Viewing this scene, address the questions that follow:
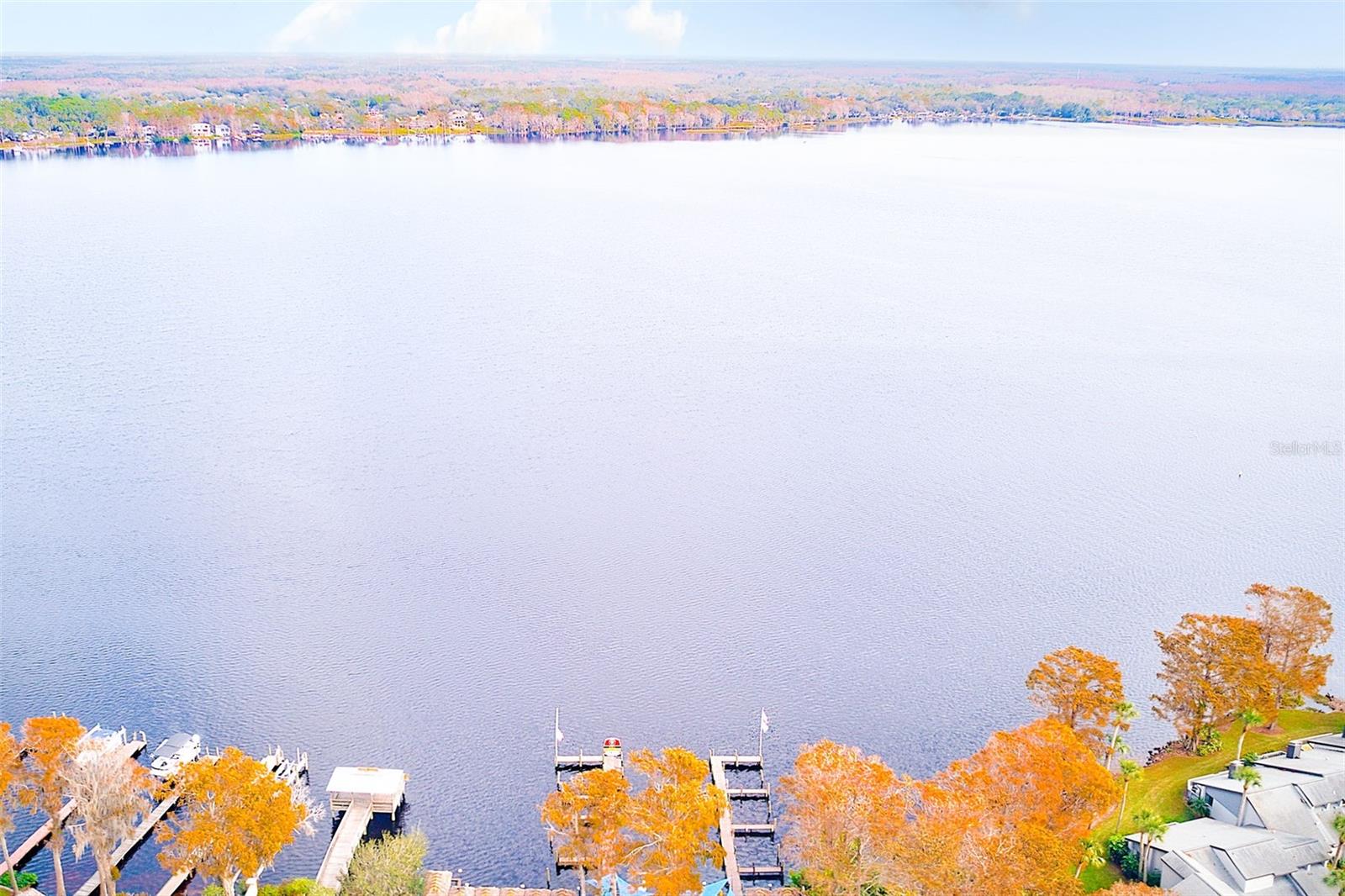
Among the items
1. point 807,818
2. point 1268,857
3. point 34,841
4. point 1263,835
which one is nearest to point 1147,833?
point 1268,857

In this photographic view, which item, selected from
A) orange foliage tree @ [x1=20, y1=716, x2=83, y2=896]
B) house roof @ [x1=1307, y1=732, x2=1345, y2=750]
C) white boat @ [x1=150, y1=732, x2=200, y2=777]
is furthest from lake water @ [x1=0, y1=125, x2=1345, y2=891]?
house roof @ [x1=1307, y1=732, x2=1345, y2=750]

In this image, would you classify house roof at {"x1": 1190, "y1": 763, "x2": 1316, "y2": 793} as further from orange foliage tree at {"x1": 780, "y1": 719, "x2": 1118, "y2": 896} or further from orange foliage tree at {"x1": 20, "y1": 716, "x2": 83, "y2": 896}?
orange foliage tree at {"x1": 20, "y1": 716, "x2": 83, "y2": 896}

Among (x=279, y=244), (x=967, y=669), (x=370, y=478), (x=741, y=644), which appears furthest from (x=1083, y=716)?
(x=279, y=244)

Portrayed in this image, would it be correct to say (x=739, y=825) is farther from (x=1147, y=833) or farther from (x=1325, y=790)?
(x=1325, y=790)

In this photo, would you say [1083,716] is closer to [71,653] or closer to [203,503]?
[71,653]

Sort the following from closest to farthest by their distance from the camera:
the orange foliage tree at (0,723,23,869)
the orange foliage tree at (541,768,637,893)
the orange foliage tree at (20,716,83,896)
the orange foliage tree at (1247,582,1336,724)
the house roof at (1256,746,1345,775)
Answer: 1. the orange foliage tree at (541,768,637,893)
2. the orange foliage tree at (0,723,23,869)
3. the orange foliage tree at (20,716,83,896)
4. the house roof at (1256,746,1345,775)
5. the orange foliage tree at (1247,582,1336,724)

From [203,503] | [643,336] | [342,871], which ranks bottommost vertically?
[342,871]

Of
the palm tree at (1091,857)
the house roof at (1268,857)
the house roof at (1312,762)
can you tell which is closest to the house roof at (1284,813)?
the house roof at (1268,857)
